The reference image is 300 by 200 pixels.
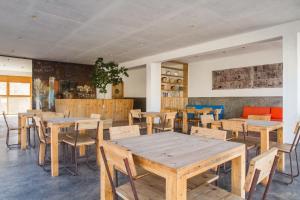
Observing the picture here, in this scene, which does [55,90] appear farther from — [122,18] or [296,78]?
[296,78]

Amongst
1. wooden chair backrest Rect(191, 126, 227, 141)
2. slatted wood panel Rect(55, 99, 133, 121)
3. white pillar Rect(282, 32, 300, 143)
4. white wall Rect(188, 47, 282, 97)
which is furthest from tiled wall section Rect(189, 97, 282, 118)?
wooden chair backrest Rect(191, 126, 227, 141)

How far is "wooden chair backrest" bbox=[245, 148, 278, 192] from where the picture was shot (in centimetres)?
111

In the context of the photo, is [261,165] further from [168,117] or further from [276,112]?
[276,112]

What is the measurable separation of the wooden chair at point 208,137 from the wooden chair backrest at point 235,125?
35.3 inches

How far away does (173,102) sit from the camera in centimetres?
944

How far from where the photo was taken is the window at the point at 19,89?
12.6m

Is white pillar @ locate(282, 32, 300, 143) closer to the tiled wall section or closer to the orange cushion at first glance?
the orange cushion

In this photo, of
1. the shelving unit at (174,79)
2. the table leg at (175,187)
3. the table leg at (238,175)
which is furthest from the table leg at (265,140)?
the shelving unit at (174,79)

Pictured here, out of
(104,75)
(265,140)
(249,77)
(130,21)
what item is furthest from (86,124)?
(249,77)

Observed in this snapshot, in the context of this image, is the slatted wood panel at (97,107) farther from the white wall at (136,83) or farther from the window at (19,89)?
the window at (19,89)

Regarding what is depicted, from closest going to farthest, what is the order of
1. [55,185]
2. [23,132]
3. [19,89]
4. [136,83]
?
[55,185] < [23,132] < [136,83] < [19,89]

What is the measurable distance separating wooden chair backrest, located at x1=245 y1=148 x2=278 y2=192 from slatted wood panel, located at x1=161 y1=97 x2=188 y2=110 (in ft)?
24.9

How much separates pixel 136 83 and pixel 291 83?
768 centimetres

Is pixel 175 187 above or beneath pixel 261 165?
beneath
